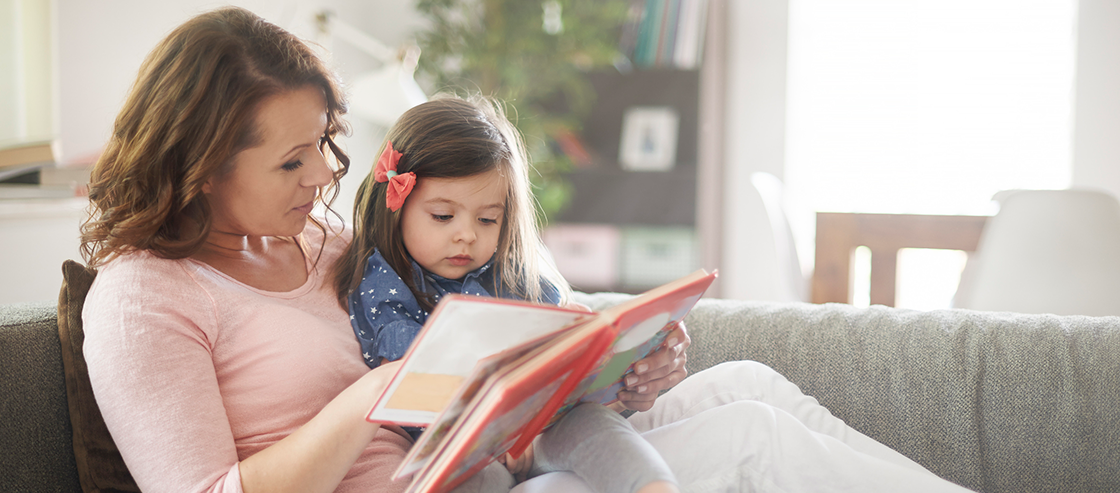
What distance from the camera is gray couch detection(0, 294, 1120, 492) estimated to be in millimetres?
991

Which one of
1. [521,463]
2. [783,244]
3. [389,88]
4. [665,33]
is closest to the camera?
[521,463]

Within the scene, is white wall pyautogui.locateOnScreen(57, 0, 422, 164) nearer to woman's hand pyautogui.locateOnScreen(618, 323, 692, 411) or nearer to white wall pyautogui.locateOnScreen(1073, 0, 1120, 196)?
woman's hand pyautogui.locateOnScreen(618, 323, 692, 411)

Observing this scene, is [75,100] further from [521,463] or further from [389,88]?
[521,463]

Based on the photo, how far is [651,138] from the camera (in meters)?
3.07

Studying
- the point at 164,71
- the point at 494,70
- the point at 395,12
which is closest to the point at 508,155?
the point at 164,71

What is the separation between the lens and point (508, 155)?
3.43ft

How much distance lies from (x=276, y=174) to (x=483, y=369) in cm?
43

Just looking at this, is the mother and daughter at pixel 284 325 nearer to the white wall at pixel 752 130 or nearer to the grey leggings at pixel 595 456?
the grey leggings at pixel 595 456

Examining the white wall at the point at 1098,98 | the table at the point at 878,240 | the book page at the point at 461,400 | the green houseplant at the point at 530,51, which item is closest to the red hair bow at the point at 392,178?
the book page at the point at 461,400

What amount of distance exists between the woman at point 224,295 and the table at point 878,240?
4.07 ft

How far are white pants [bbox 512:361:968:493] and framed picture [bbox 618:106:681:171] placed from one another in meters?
2.18

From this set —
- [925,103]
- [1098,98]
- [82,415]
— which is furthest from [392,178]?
[1098,98]

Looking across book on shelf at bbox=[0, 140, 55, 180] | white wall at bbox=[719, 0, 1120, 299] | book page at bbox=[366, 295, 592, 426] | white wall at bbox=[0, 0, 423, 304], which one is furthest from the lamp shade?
white wall at bbox=[719, 0, 1120, 299]

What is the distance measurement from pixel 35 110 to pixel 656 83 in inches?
85.8
